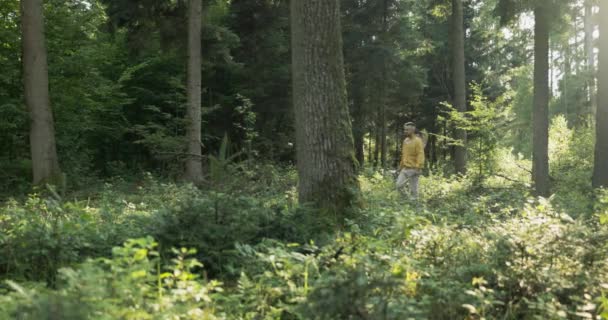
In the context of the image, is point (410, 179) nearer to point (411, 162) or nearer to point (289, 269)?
point (411, 162)

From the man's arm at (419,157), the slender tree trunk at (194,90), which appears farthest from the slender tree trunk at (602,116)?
the slender tree trunk at (194,90)

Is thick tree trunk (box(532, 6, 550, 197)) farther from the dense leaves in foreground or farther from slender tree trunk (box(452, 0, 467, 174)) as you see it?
the dense leaves in foreground

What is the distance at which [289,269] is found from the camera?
416 centimetres

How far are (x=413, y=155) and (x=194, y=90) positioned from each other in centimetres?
674

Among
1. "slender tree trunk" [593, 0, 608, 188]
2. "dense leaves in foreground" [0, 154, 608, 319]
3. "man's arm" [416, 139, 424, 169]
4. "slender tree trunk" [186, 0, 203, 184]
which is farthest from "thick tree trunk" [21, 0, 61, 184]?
"slender tree trunk" [593, 0, 608, 188]

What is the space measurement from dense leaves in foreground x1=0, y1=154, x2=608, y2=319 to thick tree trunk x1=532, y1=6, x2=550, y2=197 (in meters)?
7.67

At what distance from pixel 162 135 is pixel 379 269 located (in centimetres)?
1186

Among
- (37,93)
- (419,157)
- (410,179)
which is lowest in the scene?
(410,179)

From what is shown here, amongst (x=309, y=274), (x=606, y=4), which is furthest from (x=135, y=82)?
(x=309, y=274)

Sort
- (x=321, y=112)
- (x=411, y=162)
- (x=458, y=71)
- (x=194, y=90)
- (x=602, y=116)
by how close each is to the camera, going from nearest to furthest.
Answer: (x=321, y=112) → (x=411, y=162) → (x=602, y=116) → (x=194, y=90) → (x=458, y=71)

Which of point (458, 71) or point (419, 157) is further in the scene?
point (458, 71)

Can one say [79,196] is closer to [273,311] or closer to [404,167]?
[404,167]

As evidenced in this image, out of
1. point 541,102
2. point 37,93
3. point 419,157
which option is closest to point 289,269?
point 419,157

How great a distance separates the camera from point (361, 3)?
2422cm
